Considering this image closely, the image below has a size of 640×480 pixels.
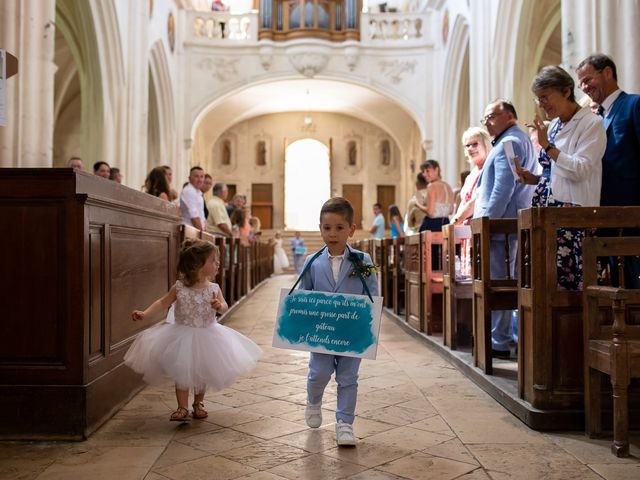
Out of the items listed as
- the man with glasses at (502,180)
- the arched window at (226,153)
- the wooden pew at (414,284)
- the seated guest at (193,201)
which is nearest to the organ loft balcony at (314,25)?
the arched window at (226,153)

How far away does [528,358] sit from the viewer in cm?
288

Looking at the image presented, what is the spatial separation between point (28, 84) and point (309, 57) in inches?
419

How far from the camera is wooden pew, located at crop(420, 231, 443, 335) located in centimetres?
529

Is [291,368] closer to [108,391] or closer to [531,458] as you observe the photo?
[108,391]

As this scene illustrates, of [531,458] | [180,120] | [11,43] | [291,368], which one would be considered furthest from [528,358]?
[180,120]

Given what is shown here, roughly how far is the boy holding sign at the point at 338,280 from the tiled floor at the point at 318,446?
0.15 m

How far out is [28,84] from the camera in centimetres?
612

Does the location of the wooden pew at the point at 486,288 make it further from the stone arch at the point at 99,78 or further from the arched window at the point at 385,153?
the arched window at the point at 385,153

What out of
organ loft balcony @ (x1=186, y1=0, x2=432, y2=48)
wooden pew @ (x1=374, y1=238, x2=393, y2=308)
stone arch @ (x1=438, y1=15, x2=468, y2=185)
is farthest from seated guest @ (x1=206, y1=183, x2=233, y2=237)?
organ loft balcony @ (x1=186, y1=0, x2=432, y2=48)

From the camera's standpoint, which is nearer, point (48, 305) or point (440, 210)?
point (48, 305)

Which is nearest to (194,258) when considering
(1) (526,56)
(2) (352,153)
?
(1) (526,56)

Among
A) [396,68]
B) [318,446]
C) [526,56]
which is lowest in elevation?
[318,446]

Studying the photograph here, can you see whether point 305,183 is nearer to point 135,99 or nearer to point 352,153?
point 352,153

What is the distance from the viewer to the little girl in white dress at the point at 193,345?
9.32 feet
